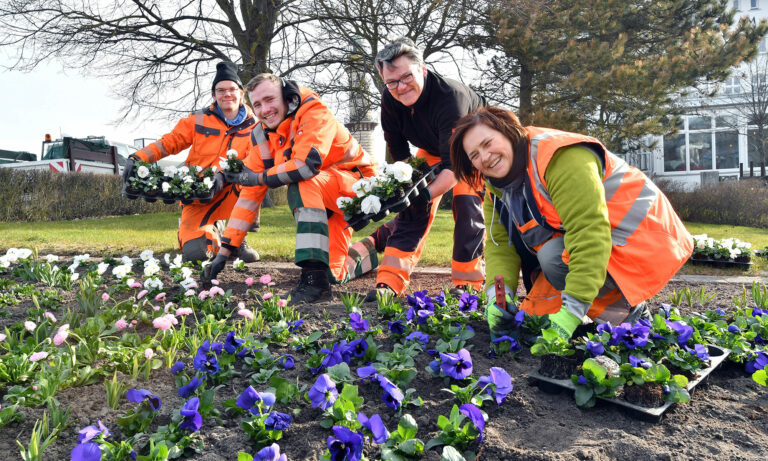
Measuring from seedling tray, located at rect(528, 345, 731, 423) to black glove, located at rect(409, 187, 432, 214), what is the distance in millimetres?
1695

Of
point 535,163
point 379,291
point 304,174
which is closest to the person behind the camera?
point 535,163

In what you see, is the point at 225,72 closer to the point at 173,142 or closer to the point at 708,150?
the point at 173,142

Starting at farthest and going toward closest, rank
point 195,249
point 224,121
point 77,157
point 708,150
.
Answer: point 708,150 → point 77,157 → point 224,121 → point 195,249

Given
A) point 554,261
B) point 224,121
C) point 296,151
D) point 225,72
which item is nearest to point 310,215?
point 296,151

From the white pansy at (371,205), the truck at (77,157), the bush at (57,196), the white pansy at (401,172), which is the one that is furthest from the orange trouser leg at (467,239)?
the truck at (77,157)

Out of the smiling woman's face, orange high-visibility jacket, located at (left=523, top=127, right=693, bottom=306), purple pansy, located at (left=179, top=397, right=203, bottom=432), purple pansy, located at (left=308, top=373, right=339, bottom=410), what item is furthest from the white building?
purple pansy, located at (left=179, top=397, right=203, bottom=432)

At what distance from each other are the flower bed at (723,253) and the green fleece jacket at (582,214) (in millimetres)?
3573

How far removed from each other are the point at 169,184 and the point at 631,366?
4.19 metres

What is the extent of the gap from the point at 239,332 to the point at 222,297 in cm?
88

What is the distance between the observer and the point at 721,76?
13.9 meters

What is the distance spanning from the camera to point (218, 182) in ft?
16.4

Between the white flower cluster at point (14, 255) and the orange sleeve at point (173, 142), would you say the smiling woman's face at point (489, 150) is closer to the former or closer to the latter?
the white flower cluster at point (14, 255)

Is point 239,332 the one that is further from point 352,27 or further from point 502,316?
point 352,27

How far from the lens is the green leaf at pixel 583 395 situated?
175cm
